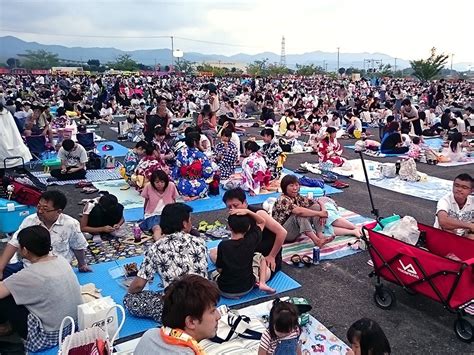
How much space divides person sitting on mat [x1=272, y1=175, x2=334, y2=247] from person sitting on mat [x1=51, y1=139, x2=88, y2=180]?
505 cm

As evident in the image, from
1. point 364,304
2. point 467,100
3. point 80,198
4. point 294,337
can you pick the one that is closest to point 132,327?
point 294,337

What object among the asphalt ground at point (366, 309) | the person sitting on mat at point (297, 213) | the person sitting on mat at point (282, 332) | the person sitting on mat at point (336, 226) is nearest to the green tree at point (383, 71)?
the person sitting on mat at point (336, 226)

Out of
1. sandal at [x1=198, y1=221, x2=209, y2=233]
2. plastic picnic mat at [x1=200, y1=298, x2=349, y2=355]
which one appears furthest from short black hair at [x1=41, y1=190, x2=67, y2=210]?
sandal at [x1=198, y1=221, x2=209, y2=233]

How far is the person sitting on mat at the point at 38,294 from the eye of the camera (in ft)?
10.6

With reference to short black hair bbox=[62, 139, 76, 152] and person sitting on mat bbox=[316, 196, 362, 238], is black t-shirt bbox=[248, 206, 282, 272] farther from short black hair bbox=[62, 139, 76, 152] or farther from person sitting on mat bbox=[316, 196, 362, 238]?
short black hair bbox=[62, 139, 76, 152]

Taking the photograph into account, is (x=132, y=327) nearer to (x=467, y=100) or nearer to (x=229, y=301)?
(x=229, y=301)

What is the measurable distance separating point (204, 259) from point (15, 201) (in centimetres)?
349

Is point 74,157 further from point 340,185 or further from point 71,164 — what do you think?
point 340,185

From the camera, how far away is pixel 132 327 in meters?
3.88

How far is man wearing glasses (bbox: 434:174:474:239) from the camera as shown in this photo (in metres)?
4.57

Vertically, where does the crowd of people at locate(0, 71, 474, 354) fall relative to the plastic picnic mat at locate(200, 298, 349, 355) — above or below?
above

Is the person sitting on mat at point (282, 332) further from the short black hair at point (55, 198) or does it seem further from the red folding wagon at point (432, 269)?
the short black hair at point (55, 198)

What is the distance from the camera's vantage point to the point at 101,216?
19.6ft

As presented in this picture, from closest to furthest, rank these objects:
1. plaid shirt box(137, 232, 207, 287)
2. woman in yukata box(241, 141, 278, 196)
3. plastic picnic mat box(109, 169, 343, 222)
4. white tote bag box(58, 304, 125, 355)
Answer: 1. white tote bag box(58, 304, 125, 355)
2. plaid shirt box(137, 232, 207, 287)
3. plastic picnic mat box(109, 169, 343, 222)
4. woman in yukata box(241, 141, 278, 196)
